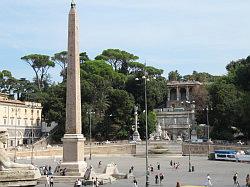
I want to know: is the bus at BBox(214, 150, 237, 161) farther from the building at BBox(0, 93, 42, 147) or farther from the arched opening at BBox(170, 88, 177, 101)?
the arched opening at BBox(170, 88, 177, 101)

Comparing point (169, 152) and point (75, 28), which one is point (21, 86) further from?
point (75, 28)

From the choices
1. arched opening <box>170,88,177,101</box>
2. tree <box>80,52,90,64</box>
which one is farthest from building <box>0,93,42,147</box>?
arched opening <box>170,88,177,101</box>

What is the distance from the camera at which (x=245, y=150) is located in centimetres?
6731

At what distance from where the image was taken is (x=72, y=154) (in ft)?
110

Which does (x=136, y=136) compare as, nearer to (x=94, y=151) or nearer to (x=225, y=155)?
(x=94, y=151)

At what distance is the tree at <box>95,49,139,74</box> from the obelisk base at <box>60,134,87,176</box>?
82.4 metres

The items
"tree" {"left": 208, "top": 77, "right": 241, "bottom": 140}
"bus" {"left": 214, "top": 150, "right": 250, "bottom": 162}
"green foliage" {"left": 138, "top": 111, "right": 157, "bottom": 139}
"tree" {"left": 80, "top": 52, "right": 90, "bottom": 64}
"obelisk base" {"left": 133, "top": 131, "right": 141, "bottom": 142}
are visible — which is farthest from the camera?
"tree" {"left": 80, "top": 52, "right": 90, "bottom": 64}

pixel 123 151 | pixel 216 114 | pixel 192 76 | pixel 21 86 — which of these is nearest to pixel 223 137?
pixel 216 114

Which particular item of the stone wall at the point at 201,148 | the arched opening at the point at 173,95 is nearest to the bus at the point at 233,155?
the stone wall at the point at 201,148

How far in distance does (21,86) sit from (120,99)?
89.0ft

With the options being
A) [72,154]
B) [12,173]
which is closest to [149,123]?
[72,154]

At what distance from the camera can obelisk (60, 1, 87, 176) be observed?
33.2 m

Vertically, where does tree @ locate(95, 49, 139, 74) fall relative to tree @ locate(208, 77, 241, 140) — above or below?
above

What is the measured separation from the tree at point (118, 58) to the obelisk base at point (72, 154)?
82.4m
